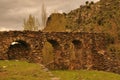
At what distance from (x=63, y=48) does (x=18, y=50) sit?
4494 mm

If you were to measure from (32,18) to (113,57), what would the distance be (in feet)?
39.5

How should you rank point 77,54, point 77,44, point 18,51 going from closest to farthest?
point 18,51
point 77,54
point 77,44

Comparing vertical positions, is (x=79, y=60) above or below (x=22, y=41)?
below

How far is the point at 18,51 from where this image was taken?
29953 mm

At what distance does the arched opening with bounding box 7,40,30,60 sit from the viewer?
29.8m

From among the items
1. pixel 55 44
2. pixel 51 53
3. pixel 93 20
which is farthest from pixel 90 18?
pixel 55 44

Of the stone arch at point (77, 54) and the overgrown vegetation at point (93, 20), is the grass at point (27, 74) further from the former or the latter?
the overgrown vegetation at point (93, 20)

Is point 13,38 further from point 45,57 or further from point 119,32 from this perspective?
point 119,32

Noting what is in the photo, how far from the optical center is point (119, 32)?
36594 mm

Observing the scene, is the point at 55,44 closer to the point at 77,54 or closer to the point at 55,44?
the point at 55,44

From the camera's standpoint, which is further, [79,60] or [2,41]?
[79,60]

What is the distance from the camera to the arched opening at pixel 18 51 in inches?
1172

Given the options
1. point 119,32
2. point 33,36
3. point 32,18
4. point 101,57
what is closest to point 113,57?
point 101,57

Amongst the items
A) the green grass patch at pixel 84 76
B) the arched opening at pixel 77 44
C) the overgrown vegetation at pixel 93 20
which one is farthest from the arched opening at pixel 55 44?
the overgrown vegetation at pixel 93 20
